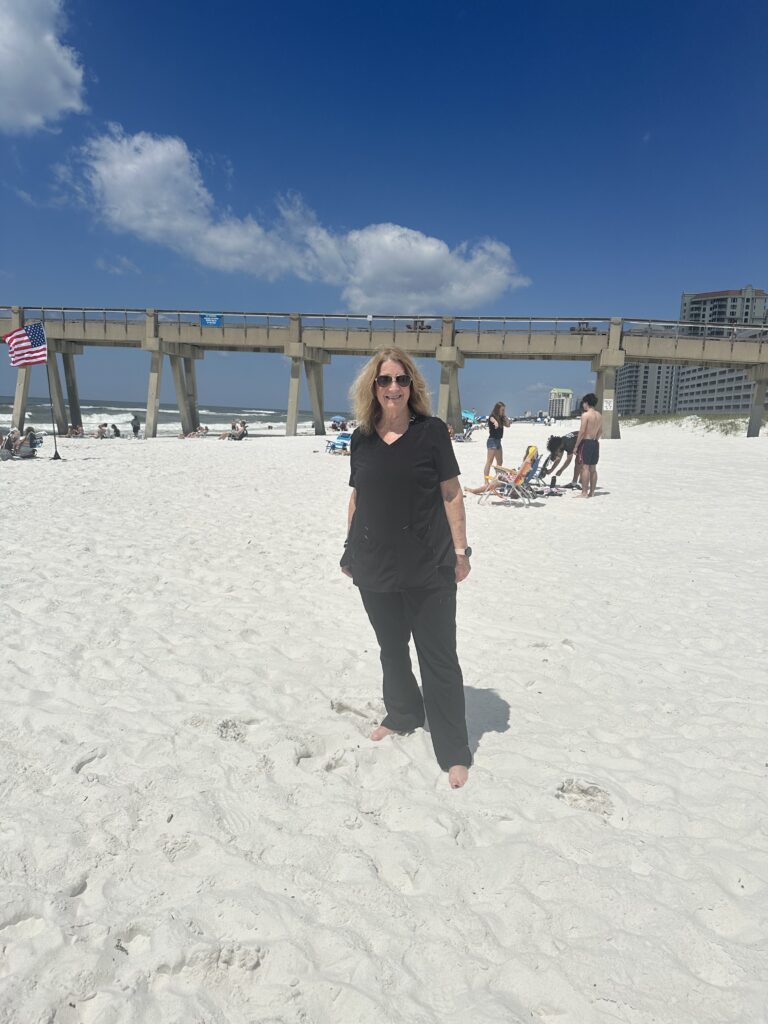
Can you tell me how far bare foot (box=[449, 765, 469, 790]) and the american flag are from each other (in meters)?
19.3

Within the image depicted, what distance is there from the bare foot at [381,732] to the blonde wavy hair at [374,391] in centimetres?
156

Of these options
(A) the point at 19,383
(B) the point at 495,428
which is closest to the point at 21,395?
(A) the point at 19,383

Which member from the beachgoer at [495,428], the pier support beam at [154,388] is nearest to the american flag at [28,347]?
the pier support beam at [154,388]

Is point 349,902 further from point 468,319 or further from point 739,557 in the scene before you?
point 468,319

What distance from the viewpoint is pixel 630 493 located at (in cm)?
1153

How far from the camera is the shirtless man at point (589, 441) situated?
10336 millimetres

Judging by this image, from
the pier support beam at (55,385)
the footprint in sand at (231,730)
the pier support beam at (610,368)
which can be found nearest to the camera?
the footprint in sand at (231,730)

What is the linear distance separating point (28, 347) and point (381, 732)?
20019 mm

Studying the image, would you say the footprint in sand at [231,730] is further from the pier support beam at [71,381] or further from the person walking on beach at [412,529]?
the pier support beam at [71,381]

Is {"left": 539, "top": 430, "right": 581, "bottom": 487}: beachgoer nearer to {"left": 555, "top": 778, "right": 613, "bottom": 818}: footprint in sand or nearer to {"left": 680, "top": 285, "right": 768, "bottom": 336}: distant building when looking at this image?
{"left": 555, "top": 778, "right": 613, "bottom": 818}: footprint in sand

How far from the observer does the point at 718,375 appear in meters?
75.1

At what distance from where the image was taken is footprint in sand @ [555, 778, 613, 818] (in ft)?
7.89

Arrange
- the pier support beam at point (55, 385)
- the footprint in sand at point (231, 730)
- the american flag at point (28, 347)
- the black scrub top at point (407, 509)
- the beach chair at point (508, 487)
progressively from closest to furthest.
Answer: the black scrub top at point (407, 509)
the footprint in sand at point (231, 730)
the beach chair at point (508, 487)
the american flag at point (28, 347)
the pier support beam at point (55, 385)

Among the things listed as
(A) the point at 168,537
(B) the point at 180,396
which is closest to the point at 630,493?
(A) the point at 168,537
